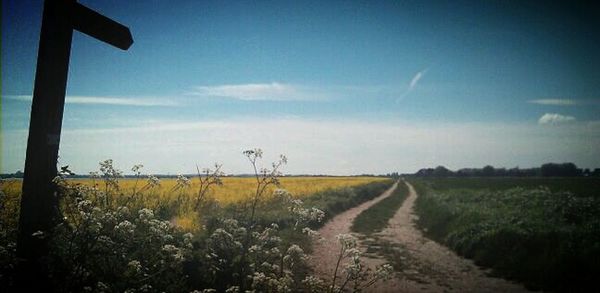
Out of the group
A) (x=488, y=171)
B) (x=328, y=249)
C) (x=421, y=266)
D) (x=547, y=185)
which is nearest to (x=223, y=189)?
(x=328, y=249)

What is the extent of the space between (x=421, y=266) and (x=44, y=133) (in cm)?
1006

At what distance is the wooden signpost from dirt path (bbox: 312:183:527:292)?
7132 millimetres

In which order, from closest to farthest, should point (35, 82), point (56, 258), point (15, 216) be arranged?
point (35, 82) < point (56, 258) < point (15, 216)

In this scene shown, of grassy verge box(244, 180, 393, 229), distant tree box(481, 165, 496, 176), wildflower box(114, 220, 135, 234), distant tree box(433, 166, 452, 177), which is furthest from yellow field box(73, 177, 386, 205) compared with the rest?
distant tree box(433, 166, 452, 177)

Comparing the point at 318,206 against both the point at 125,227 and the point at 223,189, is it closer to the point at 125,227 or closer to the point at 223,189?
the point at 223,189

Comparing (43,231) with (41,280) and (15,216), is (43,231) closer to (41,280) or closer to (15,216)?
(41,280)

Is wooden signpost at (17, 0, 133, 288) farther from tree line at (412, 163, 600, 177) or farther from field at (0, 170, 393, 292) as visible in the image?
tree line at (412, 163, 600, 177)

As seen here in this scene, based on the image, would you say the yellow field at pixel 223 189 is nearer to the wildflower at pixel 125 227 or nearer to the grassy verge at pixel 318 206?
the wildflower at pixel 125 227

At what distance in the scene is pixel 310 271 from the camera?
927cm

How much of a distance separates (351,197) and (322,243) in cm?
1495

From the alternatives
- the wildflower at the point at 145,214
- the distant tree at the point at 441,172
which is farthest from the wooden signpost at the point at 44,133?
the distant tree at the point at 441,172

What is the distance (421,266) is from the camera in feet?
32.9

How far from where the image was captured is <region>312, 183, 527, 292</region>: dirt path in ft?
27.0

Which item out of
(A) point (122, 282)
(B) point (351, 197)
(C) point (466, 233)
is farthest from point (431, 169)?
(A) point (122, 282)
